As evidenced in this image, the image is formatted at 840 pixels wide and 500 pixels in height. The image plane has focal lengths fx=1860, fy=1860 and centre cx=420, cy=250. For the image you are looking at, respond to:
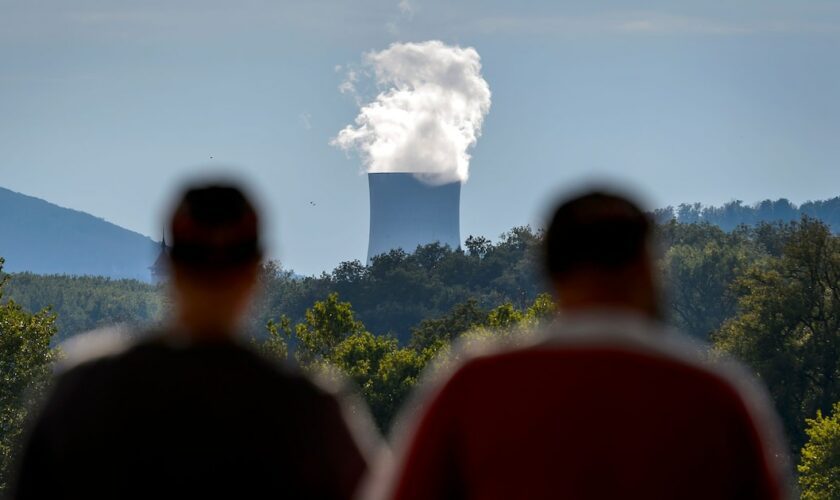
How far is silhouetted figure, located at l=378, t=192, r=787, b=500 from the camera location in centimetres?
327

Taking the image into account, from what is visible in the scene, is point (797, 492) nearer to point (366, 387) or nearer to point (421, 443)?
point (366, 387)

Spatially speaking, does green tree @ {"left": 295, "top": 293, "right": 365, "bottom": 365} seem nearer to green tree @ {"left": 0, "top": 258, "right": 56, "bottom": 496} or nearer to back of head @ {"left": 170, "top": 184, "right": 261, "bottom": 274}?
green tree @ {"left": 0, "top": 258, "right": 56, "bottom": 496}

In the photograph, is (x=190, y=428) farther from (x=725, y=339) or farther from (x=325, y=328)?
(x=325, y=328)

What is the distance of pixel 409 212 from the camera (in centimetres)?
14425

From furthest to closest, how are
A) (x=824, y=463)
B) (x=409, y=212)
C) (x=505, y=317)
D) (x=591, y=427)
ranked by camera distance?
1. (x=409, y=212)
2. (x=505, y=317)
3. (x=824, y=463)
4. (x=591, y=427)

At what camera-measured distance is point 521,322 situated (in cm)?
6375

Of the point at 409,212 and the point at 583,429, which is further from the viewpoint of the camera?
the point at 409,212

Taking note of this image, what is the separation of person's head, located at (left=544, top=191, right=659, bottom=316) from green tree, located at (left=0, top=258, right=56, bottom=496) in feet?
153

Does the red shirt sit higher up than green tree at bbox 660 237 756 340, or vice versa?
the red shirt

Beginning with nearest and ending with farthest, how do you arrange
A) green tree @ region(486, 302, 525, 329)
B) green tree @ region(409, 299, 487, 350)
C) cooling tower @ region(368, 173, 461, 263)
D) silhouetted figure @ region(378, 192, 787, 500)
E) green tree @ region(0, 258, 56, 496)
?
1. silhouetted figure @ region(378, 192, 787, 500)
2. green tree @ region(0, 258, 56, 496)
3. green tree @ region(486, 302, 525, 329)
4. green tree @ region(409, 299, 487, 350)
5. cooling tower @ region(368, 173, 461, 263)

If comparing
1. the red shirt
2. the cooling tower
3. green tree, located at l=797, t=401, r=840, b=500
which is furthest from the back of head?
the cooling tower

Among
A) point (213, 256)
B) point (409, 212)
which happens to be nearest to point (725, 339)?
point (213, 256)

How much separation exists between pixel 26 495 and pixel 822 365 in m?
60.1

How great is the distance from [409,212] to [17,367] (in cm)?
9491
